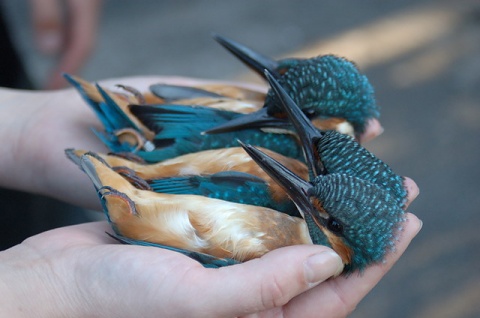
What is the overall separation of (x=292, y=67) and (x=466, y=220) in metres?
1.77

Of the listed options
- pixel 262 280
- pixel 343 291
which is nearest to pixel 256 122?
pixel 343 291

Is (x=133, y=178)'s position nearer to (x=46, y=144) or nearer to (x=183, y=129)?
(x=183, y=129)

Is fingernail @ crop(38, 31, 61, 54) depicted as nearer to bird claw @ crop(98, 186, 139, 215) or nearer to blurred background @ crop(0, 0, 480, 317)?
blurred background @ crop(0, 0, 480, 317)

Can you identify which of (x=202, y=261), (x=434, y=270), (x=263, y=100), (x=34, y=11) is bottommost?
(x=434, y=270)

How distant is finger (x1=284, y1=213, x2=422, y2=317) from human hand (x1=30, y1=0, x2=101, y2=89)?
1.68 metres

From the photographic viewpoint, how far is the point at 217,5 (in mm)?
4859

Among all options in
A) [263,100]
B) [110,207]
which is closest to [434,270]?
[263,100]

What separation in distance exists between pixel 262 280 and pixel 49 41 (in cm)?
192

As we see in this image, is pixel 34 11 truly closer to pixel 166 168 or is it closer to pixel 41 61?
pixel 166 168

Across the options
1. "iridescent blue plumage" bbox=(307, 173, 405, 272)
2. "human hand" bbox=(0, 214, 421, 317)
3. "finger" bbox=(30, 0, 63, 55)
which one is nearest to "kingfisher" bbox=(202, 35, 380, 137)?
"iridescent blue plumage" bbox=(307, 173, 405, 272)

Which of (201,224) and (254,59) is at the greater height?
(254,59)

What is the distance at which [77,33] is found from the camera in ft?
9.27

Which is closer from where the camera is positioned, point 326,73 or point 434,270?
point 326,73

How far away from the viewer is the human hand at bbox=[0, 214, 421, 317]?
1.50 meters
